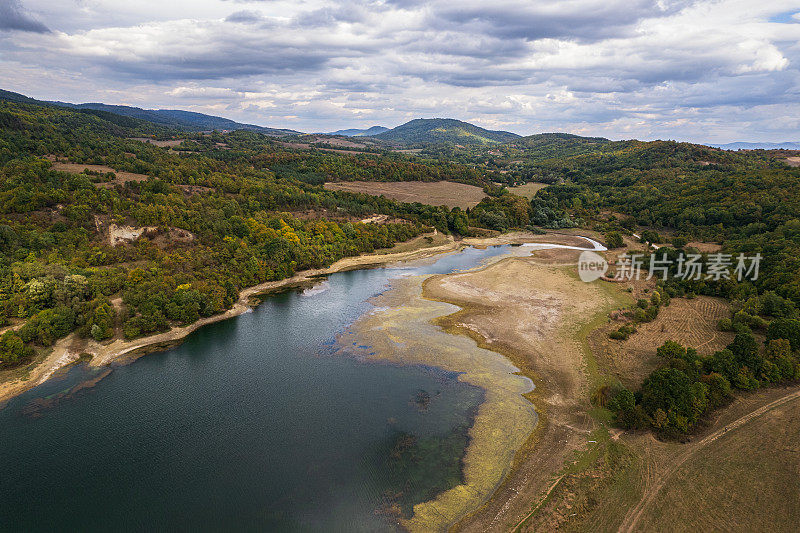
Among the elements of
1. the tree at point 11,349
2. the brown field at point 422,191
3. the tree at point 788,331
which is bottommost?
the tree at point 11,349

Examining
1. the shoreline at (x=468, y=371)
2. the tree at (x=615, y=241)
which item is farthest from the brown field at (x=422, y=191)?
the shoreline at (x=468, y=371)

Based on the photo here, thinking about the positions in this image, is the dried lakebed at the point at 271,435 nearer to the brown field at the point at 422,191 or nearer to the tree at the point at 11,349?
the tree at the point at 11,349

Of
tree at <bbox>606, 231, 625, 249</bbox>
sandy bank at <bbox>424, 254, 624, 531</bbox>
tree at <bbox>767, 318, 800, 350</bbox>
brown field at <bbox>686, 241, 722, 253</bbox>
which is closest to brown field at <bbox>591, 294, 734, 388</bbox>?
sandy bank at <bbox>424, 254, 624, 531</bbox>

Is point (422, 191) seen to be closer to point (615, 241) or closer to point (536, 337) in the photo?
point (615, 241)

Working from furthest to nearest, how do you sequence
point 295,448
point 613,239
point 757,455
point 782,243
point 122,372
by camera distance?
point 613,239
point 782,243
point 122,372
point 295,448
point 757,455

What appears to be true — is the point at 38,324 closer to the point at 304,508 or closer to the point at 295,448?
the point at 295,448

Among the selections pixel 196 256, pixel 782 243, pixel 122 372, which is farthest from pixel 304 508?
pixel 782 243
